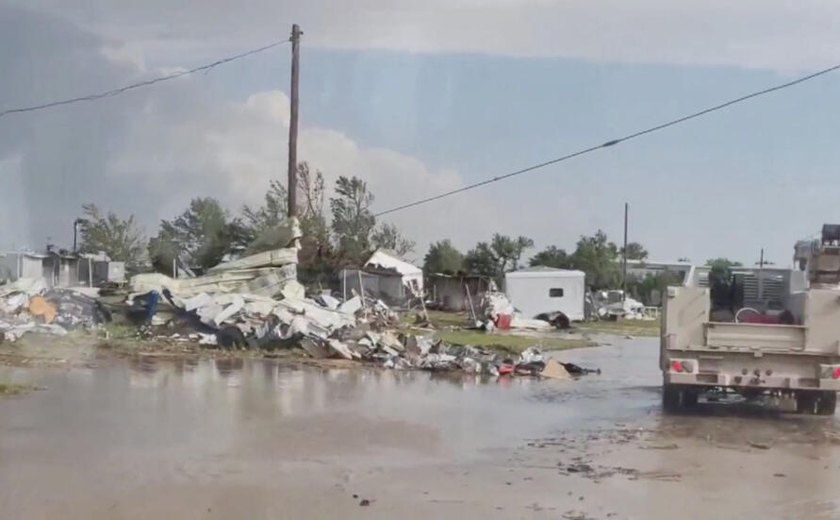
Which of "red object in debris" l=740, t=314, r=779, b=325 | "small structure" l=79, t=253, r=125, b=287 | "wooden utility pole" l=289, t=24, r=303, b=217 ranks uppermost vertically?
"wooden utility pole" l=289, t=24, r=303, b=217

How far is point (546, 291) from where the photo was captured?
5534 centimetres

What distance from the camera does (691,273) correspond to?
17641 mm

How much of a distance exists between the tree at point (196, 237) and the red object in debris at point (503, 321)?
10864mm

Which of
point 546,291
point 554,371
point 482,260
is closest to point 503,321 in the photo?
point 546,291

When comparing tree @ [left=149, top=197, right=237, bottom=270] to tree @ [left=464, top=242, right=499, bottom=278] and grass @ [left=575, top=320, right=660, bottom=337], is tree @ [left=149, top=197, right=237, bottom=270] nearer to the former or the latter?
grass @ [left=575, top=320, right=660, bottom=337]

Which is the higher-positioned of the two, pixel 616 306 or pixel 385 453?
pixel 616 306

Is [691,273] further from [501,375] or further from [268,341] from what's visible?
[268,341]

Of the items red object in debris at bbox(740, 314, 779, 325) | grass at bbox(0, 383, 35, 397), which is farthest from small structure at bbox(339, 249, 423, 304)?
red object in debris at bbox(740, 314, 779, 325)

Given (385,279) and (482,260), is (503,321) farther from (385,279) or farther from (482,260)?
(482,260)

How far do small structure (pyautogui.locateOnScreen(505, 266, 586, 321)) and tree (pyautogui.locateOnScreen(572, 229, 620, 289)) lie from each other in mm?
23851

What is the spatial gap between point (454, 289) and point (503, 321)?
741 inches

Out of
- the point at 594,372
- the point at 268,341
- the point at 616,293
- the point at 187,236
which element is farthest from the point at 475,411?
the point at 616,293

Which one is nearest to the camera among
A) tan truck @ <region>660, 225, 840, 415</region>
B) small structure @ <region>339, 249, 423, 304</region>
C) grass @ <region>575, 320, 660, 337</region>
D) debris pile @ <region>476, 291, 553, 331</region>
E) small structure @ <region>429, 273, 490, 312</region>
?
tan truck @ <region>660, 225, 840, 415</region>

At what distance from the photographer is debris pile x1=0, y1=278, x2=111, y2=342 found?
25234 millimetres
